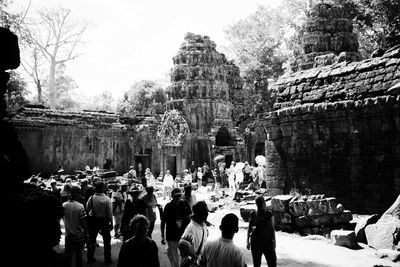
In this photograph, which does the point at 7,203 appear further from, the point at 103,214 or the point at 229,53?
the point at 229,53

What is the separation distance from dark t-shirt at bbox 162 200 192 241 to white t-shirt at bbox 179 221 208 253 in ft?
3.70

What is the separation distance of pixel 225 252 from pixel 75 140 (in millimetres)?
23716

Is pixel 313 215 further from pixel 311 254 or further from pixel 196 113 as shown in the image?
pixel 196 113

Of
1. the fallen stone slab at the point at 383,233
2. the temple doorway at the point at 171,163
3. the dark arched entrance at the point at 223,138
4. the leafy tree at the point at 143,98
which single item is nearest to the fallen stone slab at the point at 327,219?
the fallen stone slab at the point at 383,233

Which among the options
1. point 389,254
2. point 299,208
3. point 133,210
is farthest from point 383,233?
point 133,210

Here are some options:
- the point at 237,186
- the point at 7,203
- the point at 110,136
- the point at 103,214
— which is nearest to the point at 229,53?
the point at 110,136

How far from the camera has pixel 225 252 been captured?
10.6ft

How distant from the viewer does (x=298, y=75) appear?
36.4 ft

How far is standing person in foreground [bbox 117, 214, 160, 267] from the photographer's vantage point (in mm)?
3238

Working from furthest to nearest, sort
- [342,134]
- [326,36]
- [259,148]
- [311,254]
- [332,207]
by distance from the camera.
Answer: [259,148] → [326,36] → [342,134] → [332,207] → [311,254]

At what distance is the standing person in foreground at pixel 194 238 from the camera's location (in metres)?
3.74

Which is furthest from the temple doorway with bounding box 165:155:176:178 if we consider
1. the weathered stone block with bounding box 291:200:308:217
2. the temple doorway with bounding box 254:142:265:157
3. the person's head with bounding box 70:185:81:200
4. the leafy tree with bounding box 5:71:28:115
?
the person's head with bounding box 70:185:81:200

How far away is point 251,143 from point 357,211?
68.3 ft

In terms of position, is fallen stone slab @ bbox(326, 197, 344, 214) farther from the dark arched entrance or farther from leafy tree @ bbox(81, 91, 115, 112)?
leafy tree @ bbox(81, 91, 115, 112)
